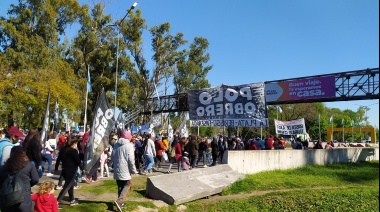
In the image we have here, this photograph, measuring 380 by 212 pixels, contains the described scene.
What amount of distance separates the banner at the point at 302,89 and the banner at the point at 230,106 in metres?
15.3

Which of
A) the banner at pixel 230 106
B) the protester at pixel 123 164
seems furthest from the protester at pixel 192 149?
the protester at pixel 123 164

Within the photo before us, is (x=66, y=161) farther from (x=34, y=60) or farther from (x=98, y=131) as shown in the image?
(x=34, y=60)

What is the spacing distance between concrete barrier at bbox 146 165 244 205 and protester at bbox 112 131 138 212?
192cm

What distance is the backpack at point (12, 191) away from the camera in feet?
19.1

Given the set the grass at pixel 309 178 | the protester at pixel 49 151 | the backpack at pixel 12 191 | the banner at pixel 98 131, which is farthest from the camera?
the protester at pixel 49 151

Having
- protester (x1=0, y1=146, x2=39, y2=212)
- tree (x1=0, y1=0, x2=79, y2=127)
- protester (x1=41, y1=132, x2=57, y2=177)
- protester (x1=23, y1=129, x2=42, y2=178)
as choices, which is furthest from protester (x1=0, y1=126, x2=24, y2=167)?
tree (x1=0, y1=0, x2=79, y2=127)

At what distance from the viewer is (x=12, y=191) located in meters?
5.84

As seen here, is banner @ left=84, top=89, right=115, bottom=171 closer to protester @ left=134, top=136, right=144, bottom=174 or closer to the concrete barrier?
the concrete barrier

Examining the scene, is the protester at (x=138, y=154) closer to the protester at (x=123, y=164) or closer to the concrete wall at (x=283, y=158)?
the concrete wall at (x=283, y=158)

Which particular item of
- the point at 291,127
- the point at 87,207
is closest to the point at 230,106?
the point at 87,207

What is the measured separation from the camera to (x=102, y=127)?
10.7 metres

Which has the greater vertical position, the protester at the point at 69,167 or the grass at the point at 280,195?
the protester at the point at 69,167

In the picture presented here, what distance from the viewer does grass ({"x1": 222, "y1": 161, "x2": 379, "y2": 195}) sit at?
1348 centimetres

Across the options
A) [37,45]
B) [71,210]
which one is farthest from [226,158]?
[37,45]
